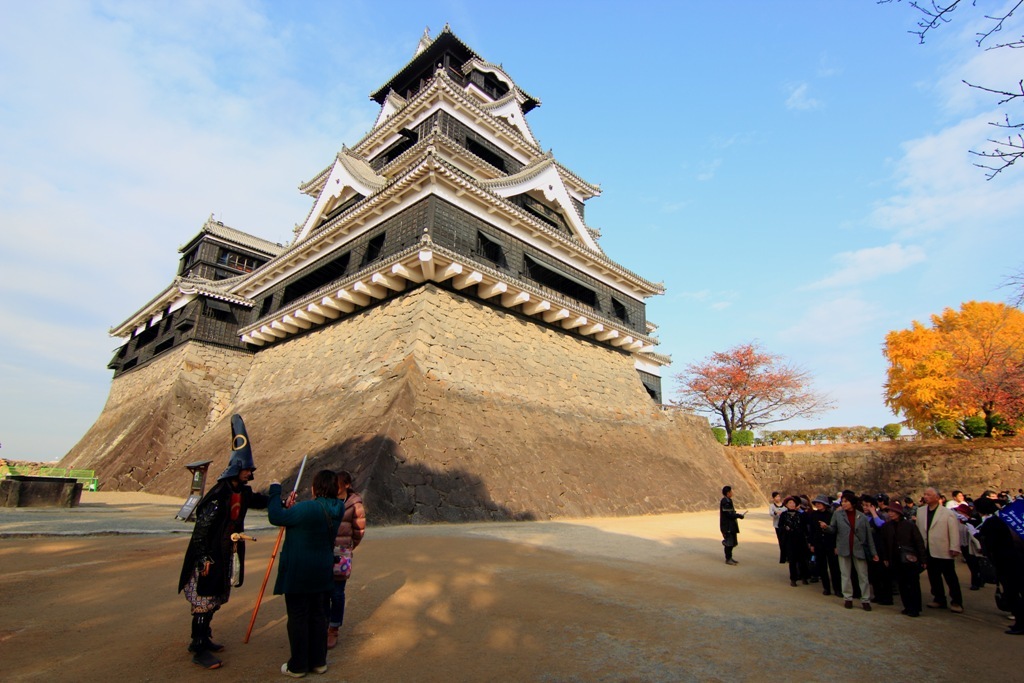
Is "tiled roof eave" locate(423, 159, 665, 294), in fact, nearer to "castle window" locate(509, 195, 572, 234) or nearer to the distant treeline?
"castle window" locate(509, 195, 572, 234)

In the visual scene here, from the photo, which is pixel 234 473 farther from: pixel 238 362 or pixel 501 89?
pixel 501 89

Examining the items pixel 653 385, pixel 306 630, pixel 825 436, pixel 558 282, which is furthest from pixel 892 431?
pixel 306 630

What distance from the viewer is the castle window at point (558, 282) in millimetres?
18453

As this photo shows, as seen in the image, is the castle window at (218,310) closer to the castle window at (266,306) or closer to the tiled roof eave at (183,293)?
the tiled roof eave at (183,293)

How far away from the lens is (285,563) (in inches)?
132

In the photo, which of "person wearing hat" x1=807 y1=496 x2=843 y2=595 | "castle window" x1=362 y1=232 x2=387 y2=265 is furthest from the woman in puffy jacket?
"castle window" x1=362 y1=232 x2=387 y2=265

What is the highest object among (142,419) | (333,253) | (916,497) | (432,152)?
(432,152)

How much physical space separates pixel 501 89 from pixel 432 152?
1579cm

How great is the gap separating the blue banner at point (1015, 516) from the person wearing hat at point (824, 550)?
176cm

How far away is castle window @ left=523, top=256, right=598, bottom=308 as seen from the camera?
18.5m

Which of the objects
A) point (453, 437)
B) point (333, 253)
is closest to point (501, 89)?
point (333, 253)

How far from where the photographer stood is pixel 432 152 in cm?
1466

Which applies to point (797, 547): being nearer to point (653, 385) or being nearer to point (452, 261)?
point (452, 261)

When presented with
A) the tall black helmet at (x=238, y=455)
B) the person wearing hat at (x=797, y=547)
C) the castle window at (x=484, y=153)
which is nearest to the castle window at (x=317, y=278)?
the castle window at (x=484, y=153)
